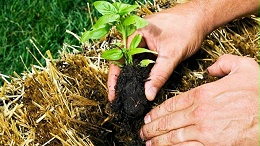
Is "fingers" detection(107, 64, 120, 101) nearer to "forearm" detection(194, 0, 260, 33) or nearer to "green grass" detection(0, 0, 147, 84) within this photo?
"forearm" detection(194, 0, 260, 33)

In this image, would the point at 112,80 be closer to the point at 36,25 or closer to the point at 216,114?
the point at 216,114

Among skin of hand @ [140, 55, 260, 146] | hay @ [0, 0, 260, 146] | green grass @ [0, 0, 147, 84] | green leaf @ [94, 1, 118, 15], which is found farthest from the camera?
green grass @ [0, 0, 147, 84]

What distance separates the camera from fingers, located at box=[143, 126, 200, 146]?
5.47 feet

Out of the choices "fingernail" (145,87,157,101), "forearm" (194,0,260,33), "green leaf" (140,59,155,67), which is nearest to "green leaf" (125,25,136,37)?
"green leaf" (140,59,155,67)

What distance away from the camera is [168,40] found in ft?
6.01

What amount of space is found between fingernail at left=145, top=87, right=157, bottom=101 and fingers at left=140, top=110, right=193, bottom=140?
8 centimetres

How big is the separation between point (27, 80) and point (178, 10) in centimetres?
67

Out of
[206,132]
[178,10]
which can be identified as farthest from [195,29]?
[206,132]

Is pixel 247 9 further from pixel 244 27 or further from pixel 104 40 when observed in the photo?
pixel 104 40

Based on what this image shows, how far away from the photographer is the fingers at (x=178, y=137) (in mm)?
1668

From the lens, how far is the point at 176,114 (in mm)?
1723

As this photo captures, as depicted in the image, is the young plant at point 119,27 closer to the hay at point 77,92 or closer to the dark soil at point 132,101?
the dark soil at point 132,101

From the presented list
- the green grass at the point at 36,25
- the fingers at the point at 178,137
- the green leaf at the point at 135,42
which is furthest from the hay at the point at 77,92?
the green grass at the point at 36,25

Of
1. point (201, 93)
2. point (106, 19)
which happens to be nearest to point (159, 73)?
point (201, 93)
